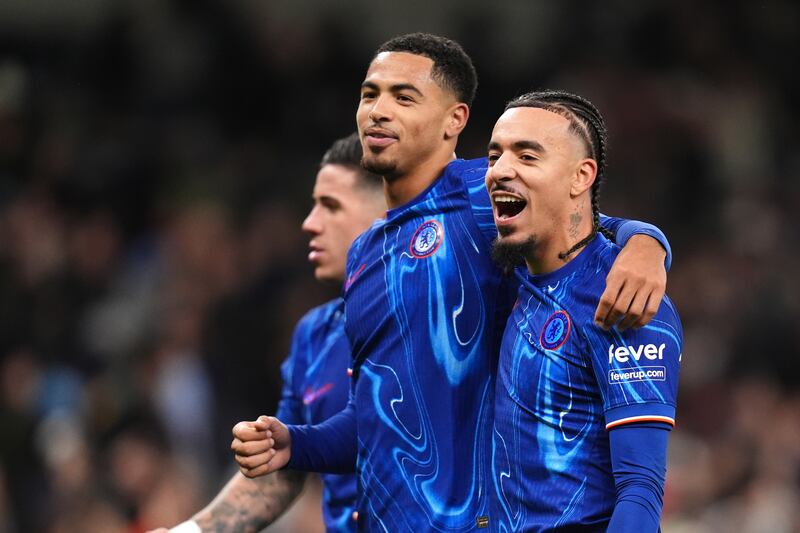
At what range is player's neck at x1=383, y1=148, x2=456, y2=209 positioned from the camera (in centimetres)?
439

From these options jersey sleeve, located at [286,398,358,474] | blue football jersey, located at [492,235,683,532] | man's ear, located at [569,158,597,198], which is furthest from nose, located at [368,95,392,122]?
jersey sleeve, located at [286,398,358,474]

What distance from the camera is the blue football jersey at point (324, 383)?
5266 millimetres

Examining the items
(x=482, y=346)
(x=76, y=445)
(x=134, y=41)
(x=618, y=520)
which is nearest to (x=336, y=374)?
(x=482, y=346)

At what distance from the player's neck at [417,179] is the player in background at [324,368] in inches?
45.4

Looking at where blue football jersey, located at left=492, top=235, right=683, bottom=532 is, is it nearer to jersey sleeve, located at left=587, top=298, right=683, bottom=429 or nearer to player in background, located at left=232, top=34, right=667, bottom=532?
jersey sleeve, located at left=587, top=298, right=683, bottom=429

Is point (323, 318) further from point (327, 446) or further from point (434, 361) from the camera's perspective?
point (434, 361)

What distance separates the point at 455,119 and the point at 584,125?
605 millimetres

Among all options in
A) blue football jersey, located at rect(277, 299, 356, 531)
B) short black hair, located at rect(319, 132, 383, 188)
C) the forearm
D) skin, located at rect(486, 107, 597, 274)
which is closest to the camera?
skin, located at rect(486, 107, 597, 274)

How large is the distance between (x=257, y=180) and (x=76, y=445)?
3.78 metres

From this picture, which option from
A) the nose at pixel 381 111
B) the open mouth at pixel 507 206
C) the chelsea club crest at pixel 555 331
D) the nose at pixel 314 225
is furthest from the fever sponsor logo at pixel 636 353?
the nose at pixel 314 225

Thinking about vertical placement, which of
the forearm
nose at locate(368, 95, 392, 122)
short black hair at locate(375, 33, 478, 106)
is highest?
short black hair at locate(375, 33, 478, 106)

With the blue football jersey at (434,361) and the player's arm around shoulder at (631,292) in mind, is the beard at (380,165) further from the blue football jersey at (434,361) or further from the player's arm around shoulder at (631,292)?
the player's arm around shoulder at (631,292)

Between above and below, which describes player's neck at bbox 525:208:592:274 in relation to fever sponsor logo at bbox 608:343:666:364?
above

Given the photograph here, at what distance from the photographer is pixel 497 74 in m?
12.9
